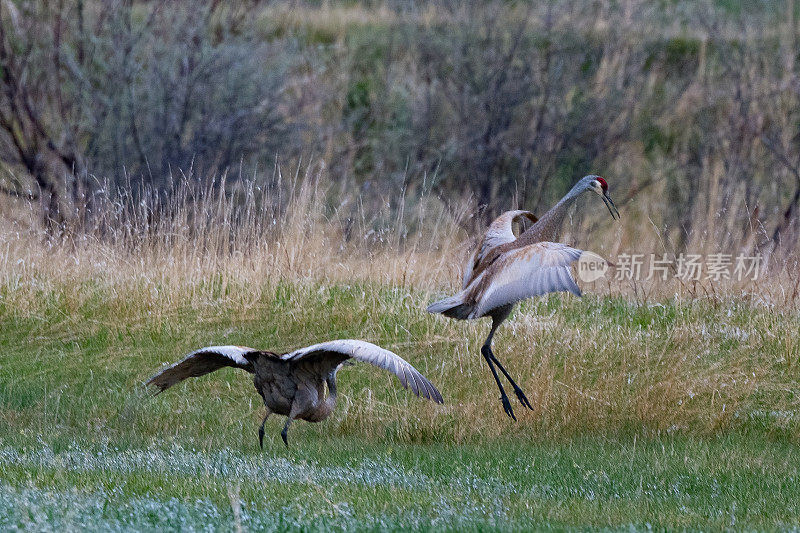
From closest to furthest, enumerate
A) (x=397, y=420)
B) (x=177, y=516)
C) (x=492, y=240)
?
(x=177, y=516), (x=492, y=240), (x=397, y=420)

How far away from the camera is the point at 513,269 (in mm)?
7281

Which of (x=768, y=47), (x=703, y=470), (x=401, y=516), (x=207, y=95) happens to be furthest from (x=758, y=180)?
(x=401, y=516)

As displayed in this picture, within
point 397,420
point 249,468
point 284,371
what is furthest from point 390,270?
point 249,468

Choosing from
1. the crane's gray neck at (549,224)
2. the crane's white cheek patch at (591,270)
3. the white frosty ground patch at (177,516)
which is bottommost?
the crane's white cheek patch at (591,270)

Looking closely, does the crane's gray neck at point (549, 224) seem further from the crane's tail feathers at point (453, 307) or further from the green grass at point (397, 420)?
the green grass at point (397, 420)

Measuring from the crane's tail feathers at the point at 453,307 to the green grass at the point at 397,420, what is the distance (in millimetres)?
1011

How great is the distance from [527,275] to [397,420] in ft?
7.36

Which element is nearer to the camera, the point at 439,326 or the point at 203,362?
the point at 203,362

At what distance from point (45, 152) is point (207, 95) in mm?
2590

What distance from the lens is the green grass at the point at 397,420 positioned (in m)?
5.78

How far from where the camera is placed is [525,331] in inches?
399

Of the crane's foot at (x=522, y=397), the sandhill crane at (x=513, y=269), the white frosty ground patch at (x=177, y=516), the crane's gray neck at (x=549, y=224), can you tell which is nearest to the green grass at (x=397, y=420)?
the white frosty ground patch at (x=177, y=516)

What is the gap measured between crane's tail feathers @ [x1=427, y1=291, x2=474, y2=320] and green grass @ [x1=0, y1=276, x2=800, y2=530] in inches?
39.8

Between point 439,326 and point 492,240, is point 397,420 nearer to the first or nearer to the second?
point 492,240
